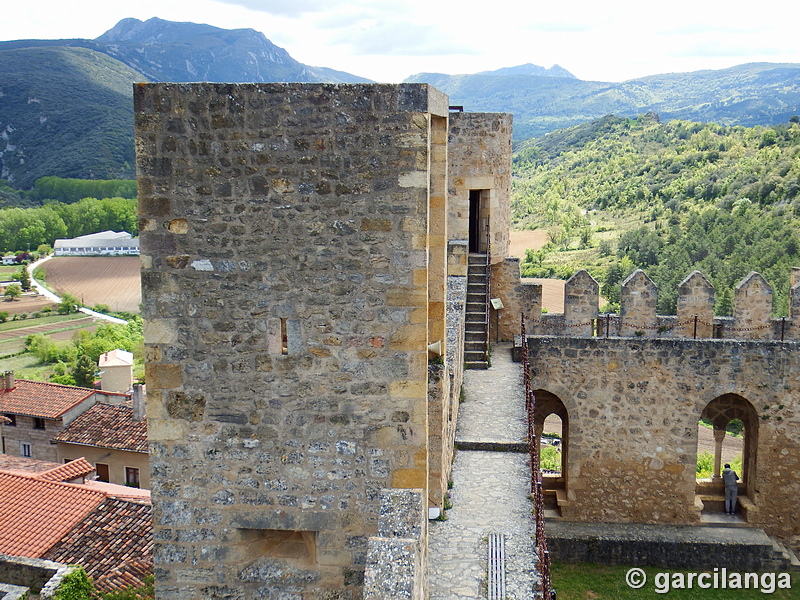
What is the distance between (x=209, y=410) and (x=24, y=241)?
284ft

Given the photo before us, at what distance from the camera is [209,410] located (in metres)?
5.39

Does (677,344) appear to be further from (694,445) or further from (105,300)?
(105,300)

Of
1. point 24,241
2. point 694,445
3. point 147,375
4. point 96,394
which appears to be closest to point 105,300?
point 24,241

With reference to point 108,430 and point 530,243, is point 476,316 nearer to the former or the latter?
point 108,430

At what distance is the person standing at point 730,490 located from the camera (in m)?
14.0

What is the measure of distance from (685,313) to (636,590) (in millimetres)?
4731

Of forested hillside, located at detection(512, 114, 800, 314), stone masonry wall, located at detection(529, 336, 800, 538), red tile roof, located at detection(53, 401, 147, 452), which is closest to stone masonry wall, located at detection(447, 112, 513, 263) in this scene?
stone masonry wall, located at detection(529, 336, 800, 538)

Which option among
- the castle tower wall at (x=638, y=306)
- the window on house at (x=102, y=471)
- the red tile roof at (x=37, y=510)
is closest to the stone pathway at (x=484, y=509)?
the castle tower wall at (x=638, y=306)

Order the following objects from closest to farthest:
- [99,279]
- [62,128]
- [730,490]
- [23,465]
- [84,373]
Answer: [730,490], [23,465], [84,373], [99,279], [62,128]

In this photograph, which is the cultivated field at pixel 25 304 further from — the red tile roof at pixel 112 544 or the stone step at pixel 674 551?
the stone step at pixel 674 551

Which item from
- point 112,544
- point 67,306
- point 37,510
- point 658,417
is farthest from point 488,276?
point 67,306

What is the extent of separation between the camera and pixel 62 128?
94.6m

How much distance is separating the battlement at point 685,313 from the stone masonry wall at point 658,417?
3.57ft

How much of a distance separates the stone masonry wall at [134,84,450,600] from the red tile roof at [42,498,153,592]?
802 centimetres
